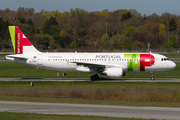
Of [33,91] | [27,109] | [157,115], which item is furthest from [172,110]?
[33,91]

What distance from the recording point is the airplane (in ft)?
131

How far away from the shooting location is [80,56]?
41406 millimetres

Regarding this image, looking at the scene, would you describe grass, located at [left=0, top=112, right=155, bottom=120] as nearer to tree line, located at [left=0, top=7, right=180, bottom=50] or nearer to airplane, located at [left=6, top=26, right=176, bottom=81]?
airplane, located at [left=6, top=26, right=176, bottom=81]

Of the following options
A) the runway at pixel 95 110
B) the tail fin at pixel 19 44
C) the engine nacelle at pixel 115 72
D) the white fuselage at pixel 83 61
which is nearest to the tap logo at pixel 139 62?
the white fuselage at pixel 83 61

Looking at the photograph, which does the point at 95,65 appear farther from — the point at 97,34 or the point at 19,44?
the point at 97,34

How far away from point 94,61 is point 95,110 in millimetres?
21815

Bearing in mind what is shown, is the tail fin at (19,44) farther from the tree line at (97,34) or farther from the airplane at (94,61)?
the tree line at (97,34)

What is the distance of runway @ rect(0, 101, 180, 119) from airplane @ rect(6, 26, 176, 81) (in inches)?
716

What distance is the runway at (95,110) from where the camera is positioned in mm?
17719

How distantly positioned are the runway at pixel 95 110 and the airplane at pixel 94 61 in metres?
18.2

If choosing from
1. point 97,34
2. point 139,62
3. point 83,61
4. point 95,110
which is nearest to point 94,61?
point 83,61

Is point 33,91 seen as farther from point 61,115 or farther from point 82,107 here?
point 61,115

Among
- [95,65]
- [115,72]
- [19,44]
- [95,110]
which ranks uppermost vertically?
[19,44]

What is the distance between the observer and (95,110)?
63.4ft
